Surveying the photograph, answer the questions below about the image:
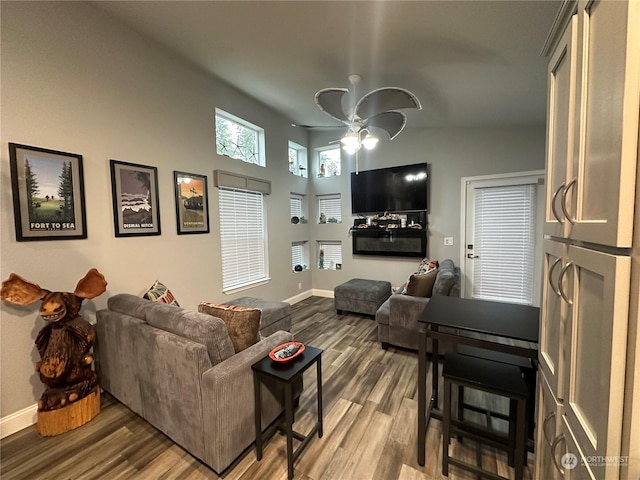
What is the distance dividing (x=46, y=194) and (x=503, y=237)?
5377 millimetres

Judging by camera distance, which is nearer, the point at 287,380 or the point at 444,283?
the point at 287,380

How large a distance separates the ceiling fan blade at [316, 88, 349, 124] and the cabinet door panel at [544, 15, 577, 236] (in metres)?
1.49

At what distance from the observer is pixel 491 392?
4.62ft

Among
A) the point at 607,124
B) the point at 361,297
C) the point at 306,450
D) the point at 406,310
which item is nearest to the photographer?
the point at 607,124

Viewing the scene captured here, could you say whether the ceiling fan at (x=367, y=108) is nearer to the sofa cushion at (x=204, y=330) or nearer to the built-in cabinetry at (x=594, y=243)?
the built-in cabinetry at (x=594, y=243)

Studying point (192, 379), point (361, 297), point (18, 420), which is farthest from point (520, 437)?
point (18, 420)

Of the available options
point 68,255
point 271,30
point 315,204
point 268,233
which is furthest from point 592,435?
point 315,204

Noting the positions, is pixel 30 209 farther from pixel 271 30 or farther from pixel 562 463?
pixel 562 463

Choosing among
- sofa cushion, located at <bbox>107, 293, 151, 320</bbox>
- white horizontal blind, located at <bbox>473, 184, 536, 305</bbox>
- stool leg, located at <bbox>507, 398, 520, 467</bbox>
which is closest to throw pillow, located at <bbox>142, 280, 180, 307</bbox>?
sofa cushion, located at <bbox>107, 293, 151, 320</bbox>

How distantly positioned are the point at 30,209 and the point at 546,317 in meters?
3.42

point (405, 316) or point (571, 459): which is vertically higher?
point (571, 459)

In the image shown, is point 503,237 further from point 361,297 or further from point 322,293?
point 322,293

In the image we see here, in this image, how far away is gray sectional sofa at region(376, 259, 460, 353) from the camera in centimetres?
292

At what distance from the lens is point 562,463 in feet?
3.15
